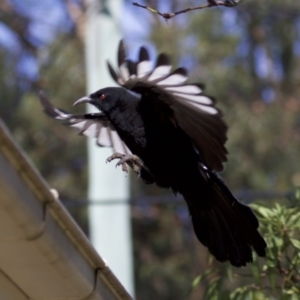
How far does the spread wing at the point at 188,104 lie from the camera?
4329 millimetres

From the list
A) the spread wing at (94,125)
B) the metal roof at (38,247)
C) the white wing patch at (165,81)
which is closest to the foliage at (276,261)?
the white wing patch at (165,81)

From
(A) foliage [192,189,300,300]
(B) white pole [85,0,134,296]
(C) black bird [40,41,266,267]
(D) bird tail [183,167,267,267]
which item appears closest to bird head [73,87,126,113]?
(C) black bird [40,41,266,267]

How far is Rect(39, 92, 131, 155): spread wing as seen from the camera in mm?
5137

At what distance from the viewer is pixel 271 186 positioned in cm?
1706

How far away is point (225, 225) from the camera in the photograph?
176 inches

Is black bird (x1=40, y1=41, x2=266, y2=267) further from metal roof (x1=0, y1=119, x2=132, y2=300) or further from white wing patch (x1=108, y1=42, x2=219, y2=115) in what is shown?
metal roof (x1=0, y1=119, x2=132, y2=300)

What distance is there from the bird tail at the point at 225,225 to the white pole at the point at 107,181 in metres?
4.22

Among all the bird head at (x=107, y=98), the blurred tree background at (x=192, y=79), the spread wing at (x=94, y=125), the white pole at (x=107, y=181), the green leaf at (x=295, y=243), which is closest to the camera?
the green leaf at (x=295, y=243)

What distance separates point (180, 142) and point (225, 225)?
1.74 feet

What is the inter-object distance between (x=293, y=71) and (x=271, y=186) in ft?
11.4

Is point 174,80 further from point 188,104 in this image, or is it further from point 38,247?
point 38,247

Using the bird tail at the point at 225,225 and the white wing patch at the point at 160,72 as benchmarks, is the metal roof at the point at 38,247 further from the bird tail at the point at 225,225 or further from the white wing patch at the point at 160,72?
the white wing patch at the point at 160,72

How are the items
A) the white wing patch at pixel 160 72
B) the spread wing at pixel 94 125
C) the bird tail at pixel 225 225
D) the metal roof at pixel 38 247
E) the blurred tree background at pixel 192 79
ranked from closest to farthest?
the metal roof at pixel 38 247 < the bird tail at pixel 225 225 < the white wing patch at pixel 160 72 < the spread wing at pixel 94 125 < the blurred tree background at pixel 192 79

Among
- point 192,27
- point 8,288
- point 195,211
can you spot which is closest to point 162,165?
point 195,211
